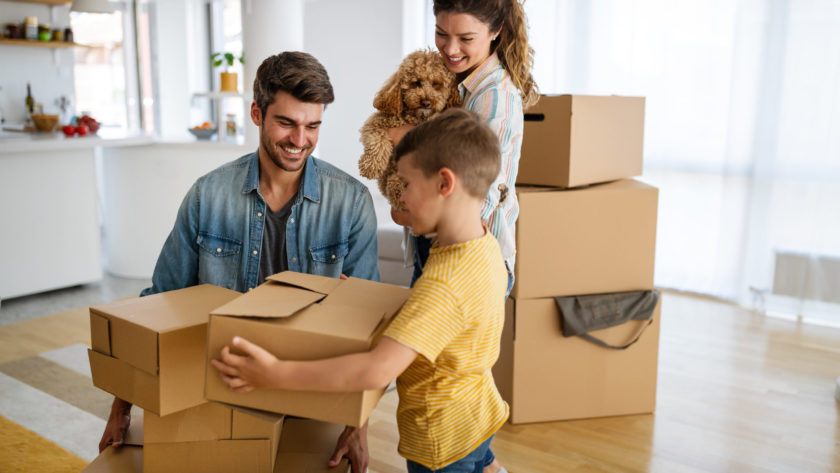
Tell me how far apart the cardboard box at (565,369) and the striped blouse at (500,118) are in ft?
1.99

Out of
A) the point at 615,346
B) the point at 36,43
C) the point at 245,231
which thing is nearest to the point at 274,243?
the point at 245,231

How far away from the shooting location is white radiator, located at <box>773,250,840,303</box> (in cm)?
364

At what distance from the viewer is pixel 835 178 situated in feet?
11.8

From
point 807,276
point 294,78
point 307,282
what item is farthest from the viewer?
point 807,276

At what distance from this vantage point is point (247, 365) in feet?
3.43

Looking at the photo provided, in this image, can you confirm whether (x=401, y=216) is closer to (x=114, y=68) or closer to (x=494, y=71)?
(x=494, y=71)

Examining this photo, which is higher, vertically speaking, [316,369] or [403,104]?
[403,104]

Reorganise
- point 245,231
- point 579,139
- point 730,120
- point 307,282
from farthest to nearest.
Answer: point 730,120, point 579,139, point 245,231, point 307,282

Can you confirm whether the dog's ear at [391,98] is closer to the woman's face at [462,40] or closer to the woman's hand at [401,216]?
the woman's face at [462,40]

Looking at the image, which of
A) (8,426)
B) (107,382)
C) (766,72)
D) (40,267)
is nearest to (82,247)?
(40,267)

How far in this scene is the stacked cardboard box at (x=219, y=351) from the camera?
106cm

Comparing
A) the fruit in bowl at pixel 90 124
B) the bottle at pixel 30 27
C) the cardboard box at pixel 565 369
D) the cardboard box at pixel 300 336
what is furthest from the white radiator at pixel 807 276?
the bottle at pixel 30 27

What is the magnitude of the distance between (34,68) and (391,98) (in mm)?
3914

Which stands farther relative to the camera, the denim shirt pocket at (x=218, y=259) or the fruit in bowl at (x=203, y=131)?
the fruit in bowl at (x=203, y=131)
